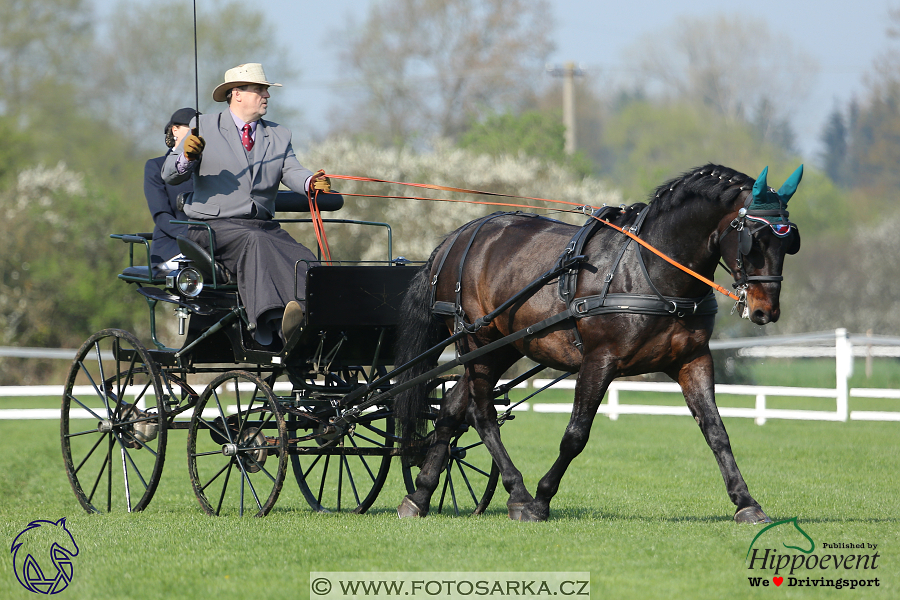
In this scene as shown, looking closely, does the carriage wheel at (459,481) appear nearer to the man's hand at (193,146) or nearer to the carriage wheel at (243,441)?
the carriage wheel at (243,441)

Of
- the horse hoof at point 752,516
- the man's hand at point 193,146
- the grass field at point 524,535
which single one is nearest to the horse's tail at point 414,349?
the grass field at point 524,535

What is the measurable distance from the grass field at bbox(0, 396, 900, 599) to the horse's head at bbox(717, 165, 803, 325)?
3.69 feet

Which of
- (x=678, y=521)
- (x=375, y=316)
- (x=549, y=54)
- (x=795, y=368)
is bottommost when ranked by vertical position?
(x=795, y=368)

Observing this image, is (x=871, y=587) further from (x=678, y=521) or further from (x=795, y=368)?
(x=795, y=368)

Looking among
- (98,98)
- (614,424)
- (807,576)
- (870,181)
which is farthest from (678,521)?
(870,181)

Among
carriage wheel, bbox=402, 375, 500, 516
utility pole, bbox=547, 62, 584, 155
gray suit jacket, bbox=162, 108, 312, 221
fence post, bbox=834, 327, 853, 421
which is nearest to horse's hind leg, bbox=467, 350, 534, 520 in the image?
carriage wheel, bbox=402, 375, 500, 516

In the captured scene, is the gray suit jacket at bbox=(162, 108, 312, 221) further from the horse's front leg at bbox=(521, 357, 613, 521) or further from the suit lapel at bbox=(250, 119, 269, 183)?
the horse's front leg at bbox=(521, 357, 613, 521)

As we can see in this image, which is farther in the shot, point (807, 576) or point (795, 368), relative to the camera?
point (795, 368)

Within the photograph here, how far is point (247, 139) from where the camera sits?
693cm

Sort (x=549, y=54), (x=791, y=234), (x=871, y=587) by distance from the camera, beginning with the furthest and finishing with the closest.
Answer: (x=549, y=54), (x=791, y=234), (x=871, y=587)

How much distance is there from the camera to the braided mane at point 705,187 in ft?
18.2

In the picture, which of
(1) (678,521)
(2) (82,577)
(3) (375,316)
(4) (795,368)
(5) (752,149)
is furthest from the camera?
(5) (752,149)

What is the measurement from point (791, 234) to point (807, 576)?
171 cm

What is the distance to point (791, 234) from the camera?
5.27 m
